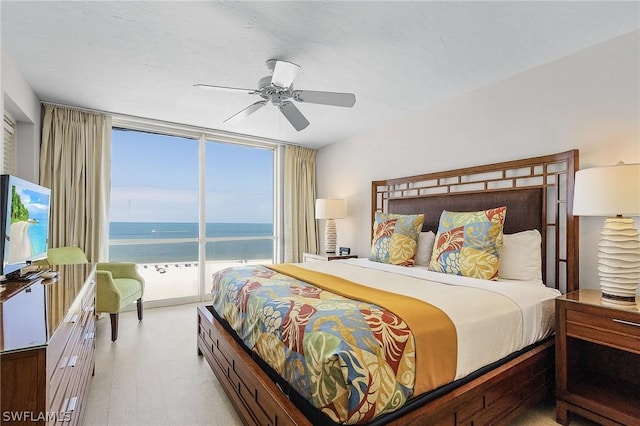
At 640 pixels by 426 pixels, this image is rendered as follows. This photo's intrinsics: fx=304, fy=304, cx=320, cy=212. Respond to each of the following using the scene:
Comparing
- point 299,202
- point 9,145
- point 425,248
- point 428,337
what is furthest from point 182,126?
point 428,337

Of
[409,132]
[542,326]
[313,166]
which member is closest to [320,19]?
[409,132]

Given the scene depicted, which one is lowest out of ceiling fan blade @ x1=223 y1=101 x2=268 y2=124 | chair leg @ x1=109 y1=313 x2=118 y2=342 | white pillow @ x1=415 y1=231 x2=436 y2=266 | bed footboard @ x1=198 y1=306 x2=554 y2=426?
chair leg @ x1=109 y1=313 x2=118 y2=342

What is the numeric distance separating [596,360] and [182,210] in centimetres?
499

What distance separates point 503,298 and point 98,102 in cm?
429

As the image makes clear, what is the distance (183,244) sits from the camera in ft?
15.1

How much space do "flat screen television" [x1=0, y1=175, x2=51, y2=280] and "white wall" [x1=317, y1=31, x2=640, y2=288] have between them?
356 centimetres

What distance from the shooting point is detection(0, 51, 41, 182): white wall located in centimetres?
248

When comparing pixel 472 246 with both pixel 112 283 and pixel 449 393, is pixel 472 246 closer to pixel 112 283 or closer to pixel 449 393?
pixel 449 393

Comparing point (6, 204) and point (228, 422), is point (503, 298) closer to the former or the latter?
point (228, 422)

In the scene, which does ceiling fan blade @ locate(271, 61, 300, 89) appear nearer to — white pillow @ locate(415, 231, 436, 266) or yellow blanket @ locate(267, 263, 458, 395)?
yellow blanket @ locate(267, 263, 458, 395)

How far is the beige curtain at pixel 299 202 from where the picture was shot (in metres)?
5.17

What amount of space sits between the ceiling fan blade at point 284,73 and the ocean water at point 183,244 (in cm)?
300

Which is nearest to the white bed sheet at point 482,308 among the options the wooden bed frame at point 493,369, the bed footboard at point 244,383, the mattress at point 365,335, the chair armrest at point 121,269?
the mattress at point 365,335

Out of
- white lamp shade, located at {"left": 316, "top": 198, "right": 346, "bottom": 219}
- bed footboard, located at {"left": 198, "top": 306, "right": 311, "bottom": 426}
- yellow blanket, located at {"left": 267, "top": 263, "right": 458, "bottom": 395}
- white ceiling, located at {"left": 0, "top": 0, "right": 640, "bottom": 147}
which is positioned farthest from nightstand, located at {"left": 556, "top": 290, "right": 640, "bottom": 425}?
white lamp shade, located at {"left": 316, "top": 198, "right": 346, "bottom": 219}
